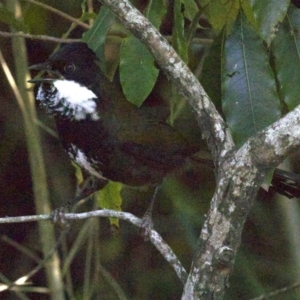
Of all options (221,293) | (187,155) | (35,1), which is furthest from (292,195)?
(35,1)

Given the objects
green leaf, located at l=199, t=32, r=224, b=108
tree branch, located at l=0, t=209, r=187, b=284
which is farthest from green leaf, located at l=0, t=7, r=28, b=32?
tree branch, located at l=0, t=209, r=187, b=284

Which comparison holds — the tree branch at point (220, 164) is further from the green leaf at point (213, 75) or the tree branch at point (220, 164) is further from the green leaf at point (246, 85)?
the green leaf at point (213, 75)

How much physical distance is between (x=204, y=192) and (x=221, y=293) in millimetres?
1846

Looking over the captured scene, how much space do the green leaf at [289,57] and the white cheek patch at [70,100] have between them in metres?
0.61

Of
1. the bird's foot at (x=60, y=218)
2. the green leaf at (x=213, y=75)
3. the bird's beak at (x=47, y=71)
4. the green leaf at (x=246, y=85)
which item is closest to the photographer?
the green leaf at (x=246, y=85)

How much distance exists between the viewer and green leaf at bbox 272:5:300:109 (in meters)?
1.80

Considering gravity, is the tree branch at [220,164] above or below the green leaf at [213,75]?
below

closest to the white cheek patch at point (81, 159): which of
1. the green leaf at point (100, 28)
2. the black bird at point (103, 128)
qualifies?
the black bird at point (103, 128)

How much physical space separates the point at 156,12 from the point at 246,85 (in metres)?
0.33

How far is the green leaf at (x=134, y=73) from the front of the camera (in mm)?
1902

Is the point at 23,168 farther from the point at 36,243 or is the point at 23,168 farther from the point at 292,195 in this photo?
the point at 292,195

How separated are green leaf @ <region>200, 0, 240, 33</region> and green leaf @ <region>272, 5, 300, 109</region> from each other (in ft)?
0.43

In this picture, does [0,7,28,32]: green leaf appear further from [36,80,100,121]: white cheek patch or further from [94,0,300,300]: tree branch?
[94,0,300,300]: tree branch

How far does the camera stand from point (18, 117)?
3389 millimetres
